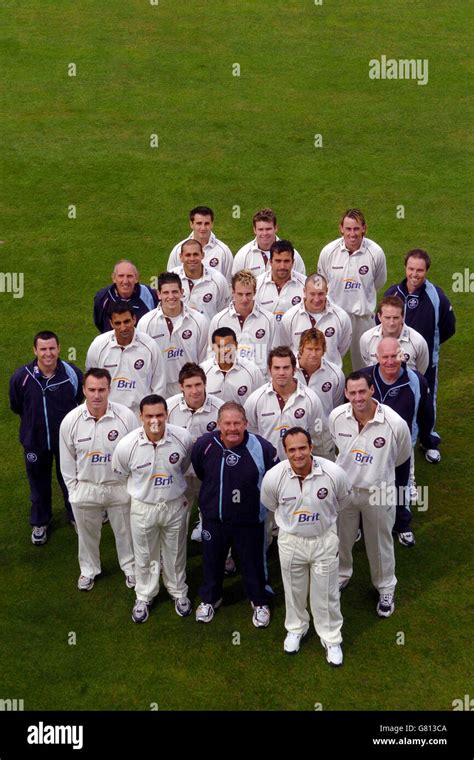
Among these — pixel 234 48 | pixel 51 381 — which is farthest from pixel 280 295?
pixel 234 48

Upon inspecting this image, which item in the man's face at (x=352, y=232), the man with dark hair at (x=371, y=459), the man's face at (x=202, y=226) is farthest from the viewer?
the man's face at (x=202, y=226)

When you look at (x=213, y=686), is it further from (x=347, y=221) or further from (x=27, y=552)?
→ (x=347, y=221)

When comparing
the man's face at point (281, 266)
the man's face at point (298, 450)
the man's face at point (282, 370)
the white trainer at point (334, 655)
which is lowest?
the white trainer at point (334, 655)

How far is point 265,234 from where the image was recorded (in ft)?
37.4

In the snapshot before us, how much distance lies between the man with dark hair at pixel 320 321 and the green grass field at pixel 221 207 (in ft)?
5.44

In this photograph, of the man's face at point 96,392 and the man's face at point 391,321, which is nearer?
the man's face at point 96,392

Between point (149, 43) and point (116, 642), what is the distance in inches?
496

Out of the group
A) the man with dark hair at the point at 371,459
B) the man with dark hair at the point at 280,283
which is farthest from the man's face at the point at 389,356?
the man with dark hair at the point at 280,283

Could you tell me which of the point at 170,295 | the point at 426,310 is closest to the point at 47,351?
the point at 170,295

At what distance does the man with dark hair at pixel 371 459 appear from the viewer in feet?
28.7

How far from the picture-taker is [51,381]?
31.4 ft

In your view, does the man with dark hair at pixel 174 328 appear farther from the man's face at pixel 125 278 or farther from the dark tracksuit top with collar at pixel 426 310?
the dark tracksuit top with collar at pixel 426 310

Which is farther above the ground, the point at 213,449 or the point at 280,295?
the point at 280,295

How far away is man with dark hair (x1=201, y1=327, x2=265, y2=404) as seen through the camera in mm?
9531
